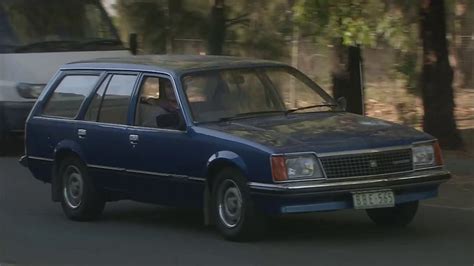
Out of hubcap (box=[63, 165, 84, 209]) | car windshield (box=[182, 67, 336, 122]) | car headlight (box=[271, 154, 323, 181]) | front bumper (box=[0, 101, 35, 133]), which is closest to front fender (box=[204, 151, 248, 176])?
car headlight (box=[271, 154, 323, 181])

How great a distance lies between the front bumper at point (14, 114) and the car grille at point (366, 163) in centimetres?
822

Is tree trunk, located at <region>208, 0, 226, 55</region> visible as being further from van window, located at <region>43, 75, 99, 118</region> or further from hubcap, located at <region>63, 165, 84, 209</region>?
hubcap, located at <region>63, 165, 84, 209</region>

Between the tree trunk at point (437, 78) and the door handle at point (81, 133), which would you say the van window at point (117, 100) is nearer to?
the door handle at point (81, 133)

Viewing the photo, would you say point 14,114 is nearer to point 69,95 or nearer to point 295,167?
point 69,95

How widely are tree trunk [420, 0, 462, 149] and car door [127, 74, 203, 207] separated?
501 centimetres

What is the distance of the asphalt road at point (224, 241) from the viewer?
8.14 meters

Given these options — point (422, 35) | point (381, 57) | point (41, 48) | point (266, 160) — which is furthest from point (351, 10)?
point (381, 57)

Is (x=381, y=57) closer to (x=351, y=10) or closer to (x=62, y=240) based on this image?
(x=351, y=10)

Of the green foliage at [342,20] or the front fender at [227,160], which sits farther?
the green foliage at [342,20]

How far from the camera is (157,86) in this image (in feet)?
31.8

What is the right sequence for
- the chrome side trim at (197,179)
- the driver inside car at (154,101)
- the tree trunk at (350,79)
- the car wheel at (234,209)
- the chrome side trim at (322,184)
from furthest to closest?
the tree trunk at (350,79), the driver inside car at (154,101), the chrome side trim at (197,179), the car wheel at (234,209), the chrome side trim at (322,184)

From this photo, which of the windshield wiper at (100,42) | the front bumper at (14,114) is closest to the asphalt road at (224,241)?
the front bumper at (14,114)

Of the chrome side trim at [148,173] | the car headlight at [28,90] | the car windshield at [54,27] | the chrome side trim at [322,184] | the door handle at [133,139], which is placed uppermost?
the car windshield at [54,27]

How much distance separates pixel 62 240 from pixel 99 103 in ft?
5.06
